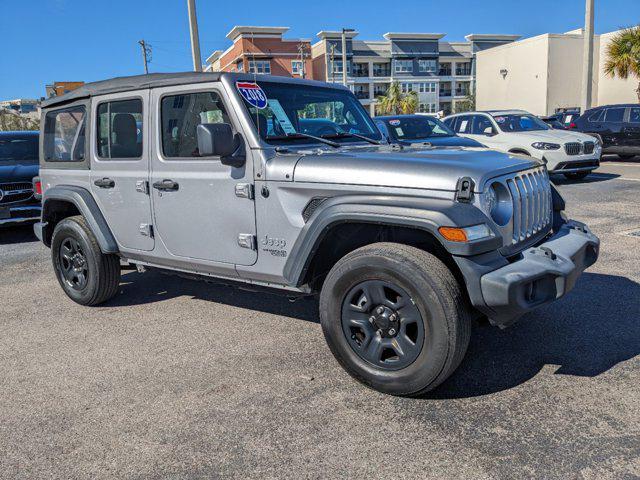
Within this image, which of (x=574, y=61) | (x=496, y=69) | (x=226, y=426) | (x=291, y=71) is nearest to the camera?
(x=226, y=426)

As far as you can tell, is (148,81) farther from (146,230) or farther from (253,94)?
(146,230)

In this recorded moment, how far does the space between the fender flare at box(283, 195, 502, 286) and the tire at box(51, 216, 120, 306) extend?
7.29 ft

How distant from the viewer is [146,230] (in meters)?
4.40

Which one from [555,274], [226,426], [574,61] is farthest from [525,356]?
[574,61]

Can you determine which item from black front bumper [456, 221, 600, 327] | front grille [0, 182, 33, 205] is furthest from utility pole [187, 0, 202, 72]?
black front bumper [456, 221, 600, 327]

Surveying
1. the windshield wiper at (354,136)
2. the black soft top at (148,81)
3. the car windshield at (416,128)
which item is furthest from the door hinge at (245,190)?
the car windshield at (416,128)

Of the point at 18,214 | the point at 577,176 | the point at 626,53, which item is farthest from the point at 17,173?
the point at 626,53

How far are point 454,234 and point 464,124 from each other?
36.8 feet

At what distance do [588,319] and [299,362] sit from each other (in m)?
2.22

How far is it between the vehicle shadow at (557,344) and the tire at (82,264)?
123 inches

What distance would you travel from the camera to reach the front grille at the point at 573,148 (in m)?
11.8

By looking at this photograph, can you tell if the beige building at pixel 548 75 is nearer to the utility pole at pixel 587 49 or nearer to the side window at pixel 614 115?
the utility pole at pixel 587 49

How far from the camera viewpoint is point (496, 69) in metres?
49.2

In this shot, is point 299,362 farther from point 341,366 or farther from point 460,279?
point 460,279
